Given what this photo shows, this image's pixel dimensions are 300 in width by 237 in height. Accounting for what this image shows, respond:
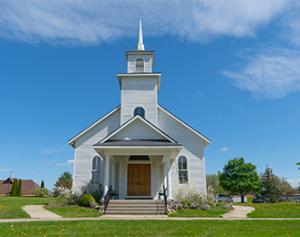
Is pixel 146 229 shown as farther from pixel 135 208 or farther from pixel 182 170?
pixel 182 170

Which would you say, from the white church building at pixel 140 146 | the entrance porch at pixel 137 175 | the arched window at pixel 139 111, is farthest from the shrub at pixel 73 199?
the arched window at pixel 139 111

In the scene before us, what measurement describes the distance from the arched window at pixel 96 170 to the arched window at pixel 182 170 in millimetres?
5845

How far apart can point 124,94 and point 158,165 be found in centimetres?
622

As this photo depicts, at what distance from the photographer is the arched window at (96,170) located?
19.6 meters

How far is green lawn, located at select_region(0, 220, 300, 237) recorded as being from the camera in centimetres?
862

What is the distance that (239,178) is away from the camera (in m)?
50.0

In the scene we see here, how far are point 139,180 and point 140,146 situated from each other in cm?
390

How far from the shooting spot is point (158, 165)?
18.8m

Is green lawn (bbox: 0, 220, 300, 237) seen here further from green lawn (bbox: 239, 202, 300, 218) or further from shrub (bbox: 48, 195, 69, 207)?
shrub (bbox: 48, 195, 69, 207)

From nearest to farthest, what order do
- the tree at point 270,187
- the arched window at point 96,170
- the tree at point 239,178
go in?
the arched window at point 96,170 → the tree at point 270,187 → the tree at point 239,178

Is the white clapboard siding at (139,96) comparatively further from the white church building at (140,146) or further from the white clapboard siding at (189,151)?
the white clapboard siding at (189,151)

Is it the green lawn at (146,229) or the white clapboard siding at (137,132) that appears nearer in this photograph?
the green lawn at (146,229)

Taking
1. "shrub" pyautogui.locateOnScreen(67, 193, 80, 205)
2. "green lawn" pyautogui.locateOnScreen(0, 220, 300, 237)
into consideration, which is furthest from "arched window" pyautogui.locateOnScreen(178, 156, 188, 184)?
"green lawn" pyautogui.locateOnScreen(0, 220, 300, 237)

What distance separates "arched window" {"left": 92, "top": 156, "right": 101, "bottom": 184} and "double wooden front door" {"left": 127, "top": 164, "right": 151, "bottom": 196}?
8.21ft
